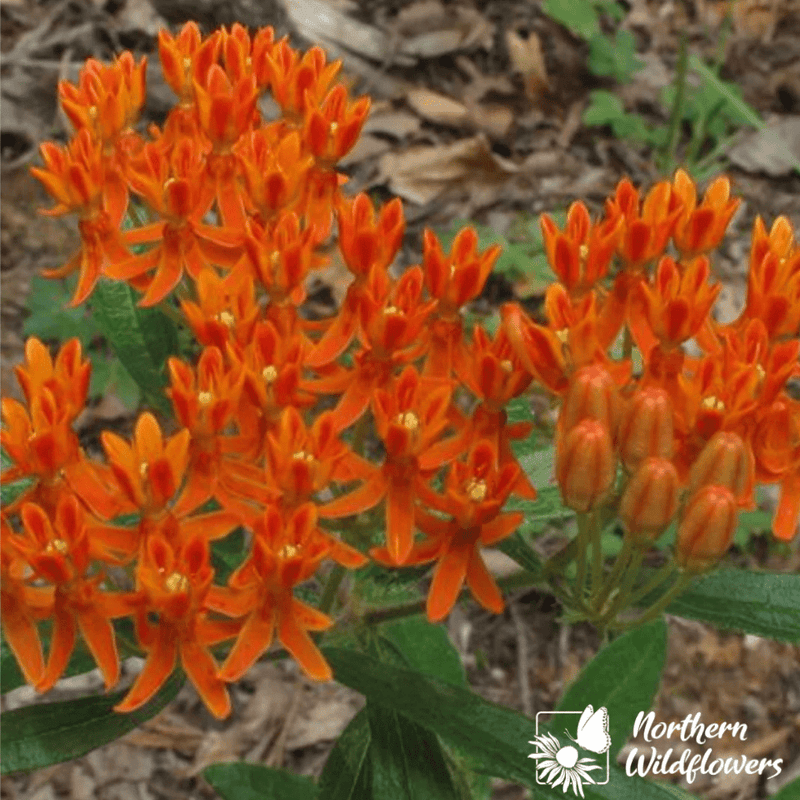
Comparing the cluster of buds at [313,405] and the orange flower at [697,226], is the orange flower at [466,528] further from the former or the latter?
the orange flower at [697,226]

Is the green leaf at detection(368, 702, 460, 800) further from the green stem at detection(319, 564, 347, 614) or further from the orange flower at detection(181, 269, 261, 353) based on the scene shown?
the orange flower at detection(181, 269, 261, 353)

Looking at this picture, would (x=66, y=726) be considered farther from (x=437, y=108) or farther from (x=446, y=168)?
(x=437, y=108)

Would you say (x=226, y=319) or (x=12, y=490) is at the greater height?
(x=226, y=319)

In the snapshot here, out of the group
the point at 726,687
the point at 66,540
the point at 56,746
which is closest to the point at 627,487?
the point at 66,540

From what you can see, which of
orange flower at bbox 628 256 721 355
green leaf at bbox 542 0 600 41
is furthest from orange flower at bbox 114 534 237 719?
green leaf at bbox 542 0 600 41

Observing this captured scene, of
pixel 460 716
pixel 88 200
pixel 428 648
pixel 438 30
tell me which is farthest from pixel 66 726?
pixel 438 30

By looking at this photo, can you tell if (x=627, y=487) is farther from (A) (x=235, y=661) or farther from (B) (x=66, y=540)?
(B) (x=66, y=540)
